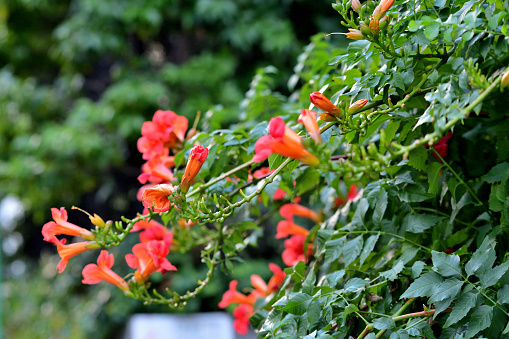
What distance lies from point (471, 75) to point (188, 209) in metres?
0.42

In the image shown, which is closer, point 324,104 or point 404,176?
point 324,104

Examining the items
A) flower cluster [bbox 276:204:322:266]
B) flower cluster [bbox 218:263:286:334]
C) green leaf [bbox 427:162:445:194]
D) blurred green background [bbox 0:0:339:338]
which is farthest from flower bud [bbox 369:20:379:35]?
blurred green background [bbox 0:0:339:338]

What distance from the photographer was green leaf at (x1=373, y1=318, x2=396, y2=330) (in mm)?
679

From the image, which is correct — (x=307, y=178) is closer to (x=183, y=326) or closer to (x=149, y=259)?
(x=149, y=259)

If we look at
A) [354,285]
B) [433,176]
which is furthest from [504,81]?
[354,285]

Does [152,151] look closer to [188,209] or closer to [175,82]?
[188,209]

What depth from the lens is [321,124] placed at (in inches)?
30.9

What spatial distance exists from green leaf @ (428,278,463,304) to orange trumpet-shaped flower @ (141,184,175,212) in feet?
1.31

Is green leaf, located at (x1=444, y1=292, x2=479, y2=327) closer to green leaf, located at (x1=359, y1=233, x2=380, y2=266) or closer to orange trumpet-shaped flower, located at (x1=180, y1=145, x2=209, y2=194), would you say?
green leaf, located at (x1=359, y1=233, x2=380, y2=266)

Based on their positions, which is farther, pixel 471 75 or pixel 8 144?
pixel 8 144

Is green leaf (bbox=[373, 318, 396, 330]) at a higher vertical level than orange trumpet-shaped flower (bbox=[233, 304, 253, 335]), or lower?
higher

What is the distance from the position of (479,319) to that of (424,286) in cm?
8

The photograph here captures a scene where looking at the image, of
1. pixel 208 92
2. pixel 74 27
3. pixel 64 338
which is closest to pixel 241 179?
pixel 208 92

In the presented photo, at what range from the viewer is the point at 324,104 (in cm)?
69
